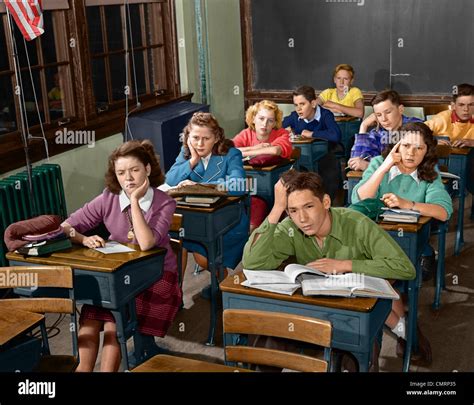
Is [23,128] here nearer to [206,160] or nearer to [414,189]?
[206,160]

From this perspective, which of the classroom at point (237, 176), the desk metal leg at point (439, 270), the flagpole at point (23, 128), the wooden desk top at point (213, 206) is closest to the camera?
the classroom at point (237, 176)

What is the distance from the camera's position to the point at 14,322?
8.06ft

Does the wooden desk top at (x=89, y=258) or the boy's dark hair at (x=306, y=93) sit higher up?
the boy's dark hair at (x=306, y=93)

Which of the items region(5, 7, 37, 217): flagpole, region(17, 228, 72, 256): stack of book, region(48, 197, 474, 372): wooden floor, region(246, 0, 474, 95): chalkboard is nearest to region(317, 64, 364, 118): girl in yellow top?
region(246, 0, 474, 95): chalkboard

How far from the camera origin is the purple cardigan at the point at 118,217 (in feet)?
10.9

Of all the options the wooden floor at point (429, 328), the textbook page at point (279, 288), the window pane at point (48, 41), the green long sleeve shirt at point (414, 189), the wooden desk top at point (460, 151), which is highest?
the window pane at point (48, 41)

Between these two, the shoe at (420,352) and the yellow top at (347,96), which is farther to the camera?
the yellow top at (347,96)

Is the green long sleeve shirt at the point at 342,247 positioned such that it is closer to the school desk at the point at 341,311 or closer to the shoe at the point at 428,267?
the school desk at the point at 341,311

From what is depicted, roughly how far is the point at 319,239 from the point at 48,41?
3.45m

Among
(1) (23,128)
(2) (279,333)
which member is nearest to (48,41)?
(1) (23,128)

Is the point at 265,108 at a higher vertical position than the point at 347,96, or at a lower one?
higher

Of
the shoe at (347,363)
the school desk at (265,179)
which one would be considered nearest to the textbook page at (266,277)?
the shoe at (347,363)

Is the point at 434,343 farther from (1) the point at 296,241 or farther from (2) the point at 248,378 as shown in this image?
(2) the point at 248,378

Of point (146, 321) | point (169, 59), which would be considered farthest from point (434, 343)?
point (169, 59)
